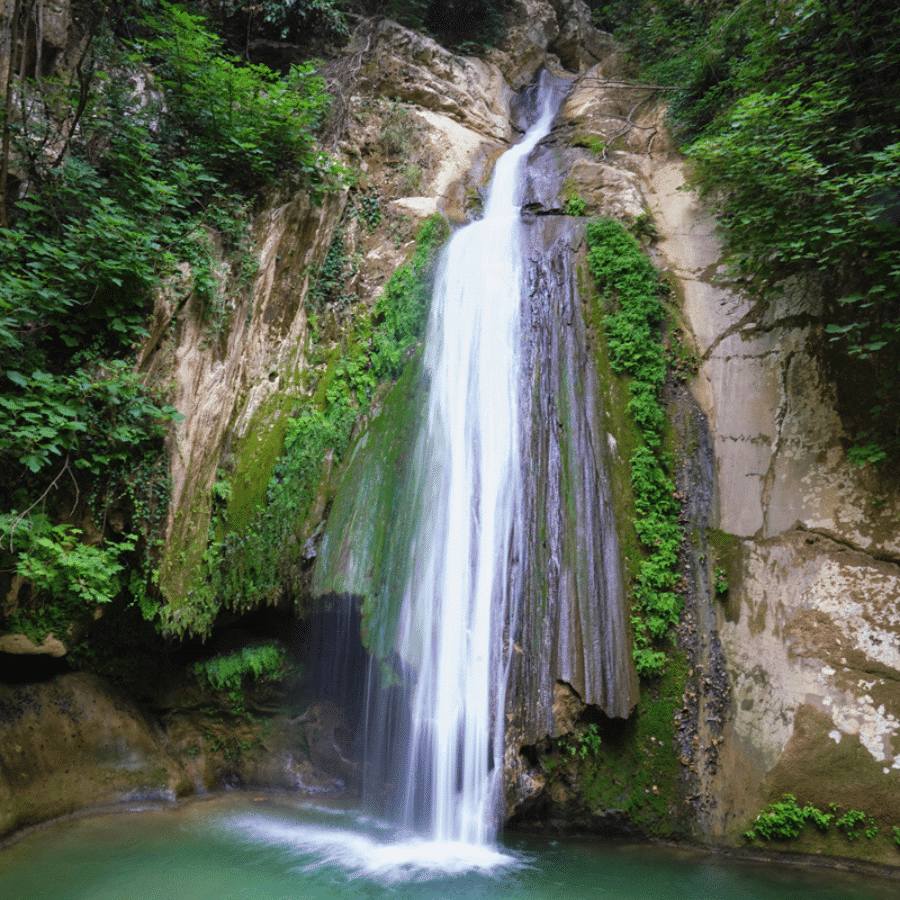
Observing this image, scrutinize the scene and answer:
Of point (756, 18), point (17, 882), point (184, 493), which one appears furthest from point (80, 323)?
point (756, 18)

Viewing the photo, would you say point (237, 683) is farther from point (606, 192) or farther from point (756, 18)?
point (756, 18)

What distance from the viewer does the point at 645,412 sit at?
6.03m

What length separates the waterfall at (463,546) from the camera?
488 centimetres

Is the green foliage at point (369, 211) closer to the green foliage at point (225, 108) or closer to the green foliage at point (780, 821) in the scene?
the green foliage at point (225, 108)

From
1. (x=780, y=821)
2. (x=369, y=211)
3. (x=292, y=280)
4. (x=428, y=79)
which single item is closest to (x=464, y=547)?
(x=780, y=821)

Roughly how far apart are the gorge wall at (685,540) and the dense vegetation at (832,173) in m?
0.28

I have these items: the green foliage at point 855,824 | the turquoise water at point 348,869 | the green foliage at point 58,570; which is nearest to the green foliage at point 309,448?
the green foliage at point 58,570

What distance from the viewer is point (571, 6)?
14.8m

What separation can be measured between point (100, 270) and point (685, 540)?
245 inches

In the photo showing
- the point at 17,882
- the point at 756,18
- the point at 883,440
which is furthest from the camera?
the point at 756,18

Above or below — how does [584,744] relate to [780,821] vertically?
above

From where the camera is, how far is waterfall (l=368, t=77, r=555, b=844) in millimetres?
4879

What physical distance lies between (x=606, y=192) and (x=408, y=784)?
7.83m

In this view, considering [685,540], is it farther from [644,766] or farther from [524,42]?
[524,42]
